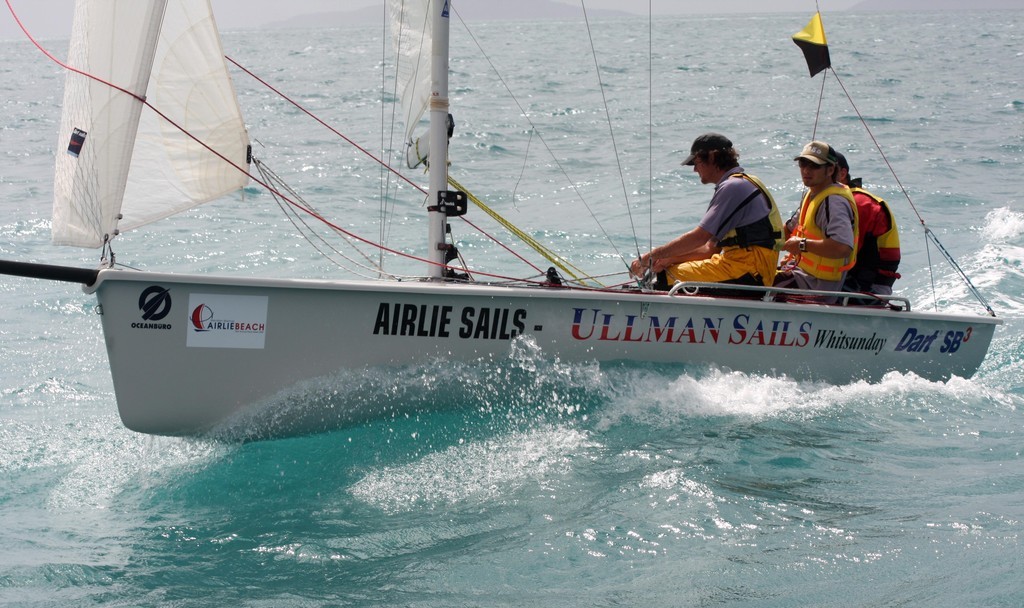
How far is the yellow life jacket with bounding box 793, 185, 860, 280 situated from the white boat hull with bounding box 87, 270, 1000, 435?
0.34m

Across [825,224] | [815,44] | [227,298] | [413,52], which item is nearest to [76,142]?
[227,298]

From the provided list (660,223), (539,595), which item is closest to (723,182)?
(539,595)

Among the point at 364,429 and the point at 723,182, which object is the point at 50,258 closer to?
the point at 364,429

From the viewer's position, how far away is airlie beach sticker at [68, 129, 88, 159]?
5.14m

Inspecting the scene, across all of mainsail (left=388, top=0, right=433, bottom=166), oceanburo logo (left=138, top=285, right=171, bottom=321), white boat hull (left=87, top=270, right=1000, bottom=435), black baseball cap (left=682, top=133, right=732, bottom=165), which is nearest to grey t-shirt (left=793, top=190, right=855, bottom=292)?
white boat hull (left=87, top=270, right=1000, bottom=435)

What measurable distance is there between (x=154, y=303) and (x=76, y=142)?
925 mm

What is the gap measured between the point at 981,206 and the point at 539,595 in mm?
12215

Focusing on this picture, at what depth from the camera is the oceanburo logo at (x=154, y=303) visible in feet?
17.1

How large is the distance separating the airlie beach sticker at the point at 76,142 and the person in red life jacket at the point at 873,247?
493cm

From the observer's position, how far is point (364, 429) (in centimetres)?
587

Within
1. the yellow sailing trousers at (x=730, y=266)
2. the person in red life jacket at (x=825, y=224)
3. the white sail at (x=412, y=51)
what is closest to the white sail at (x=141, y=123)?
the white sail at (x=412, y=51)

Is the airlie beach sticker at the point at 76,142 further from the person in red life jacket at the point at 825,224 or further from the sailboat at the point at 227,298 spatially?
the person in red life jacket at the point at 825,224

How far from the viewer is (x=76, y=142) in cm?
516

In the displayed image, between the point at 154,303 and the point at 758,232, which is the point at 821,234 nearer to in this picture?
the point at 758,232
